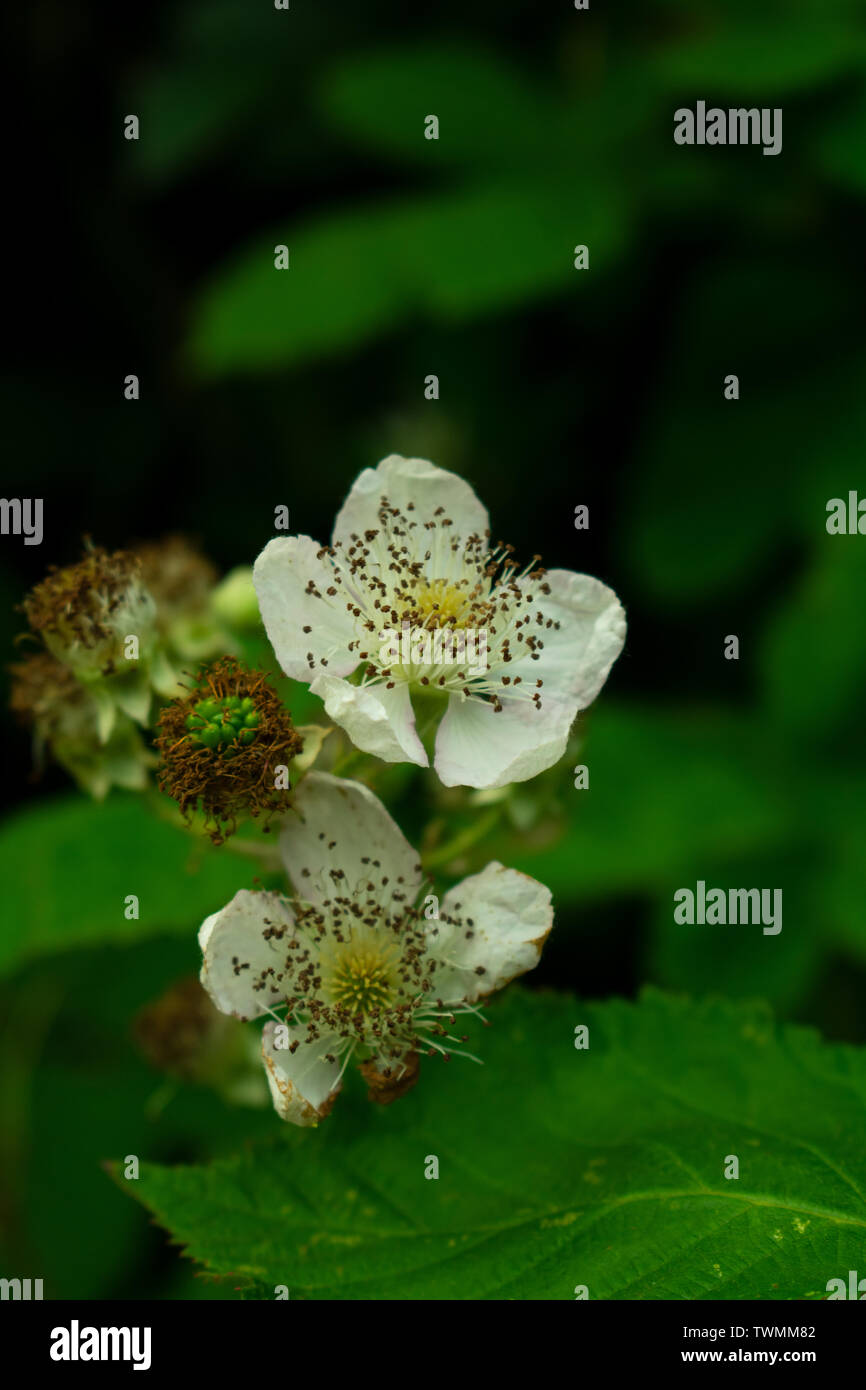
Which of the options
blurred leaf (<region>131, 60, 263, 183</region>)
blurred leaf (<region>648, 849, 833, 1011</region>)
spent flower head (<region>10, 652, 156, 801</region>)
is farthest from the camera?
blurred leaf (<region>131, 60, 263, 183</region>)

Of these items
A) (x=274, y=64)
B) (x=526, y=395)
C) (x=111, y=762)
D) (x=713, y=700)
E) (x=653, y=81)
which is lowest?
(x=111, y=762)

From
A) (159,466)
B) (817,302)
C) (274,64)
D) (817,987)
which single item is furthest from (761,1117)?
(274,64)

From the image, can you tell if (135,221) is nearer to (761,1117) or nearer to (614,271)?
(614,271)

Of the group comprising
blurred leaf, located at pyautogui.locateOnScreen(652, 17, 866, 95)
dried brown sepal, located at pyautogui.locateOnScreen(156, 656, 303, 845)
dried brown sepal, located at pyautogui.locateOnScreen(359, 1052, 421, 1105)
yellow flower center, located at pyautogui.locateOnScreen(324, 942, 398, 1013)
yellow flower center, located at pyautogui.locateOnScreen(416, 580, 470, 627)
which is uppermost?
blurred leaf, located at pyautogui.locateOnScreen(652, 17, 866, 95)

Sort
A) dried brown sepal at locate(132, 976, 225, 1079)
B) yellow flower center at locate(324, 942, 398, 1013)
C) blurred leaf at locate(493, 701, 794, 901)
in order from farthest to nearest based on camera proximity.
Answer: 1. blurred leaf at locate(493, 701, 794, 901)
2. dried brown sepal at locate(132, 976, 225, 1079)
3. yellow flower center at locate(324, 942, 398, 1013)

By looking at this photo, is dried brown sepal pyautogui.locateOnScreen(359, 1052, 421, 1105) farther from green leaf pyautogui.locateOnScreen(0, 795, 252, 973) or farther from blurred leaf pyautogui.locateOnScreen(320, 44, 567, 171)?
blurred leaf pyautogui.locateOnScreen(320, 44, 567, 171)

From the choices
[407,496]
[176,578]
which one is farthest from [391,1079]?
[176,578]

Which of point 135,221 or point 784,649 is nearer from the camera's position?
point 784,649

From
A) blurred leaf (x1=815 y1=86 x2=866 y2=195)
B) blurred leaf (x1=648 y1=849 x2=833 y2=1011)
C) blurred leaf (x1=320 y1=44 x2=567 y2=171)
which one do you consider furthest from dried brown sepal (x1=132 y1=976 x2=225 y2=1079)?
blurred leaf (x1=320 y1=44 x2=567 y2=171)

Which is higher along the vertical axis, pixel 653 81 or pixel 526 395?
pixel 653 81
